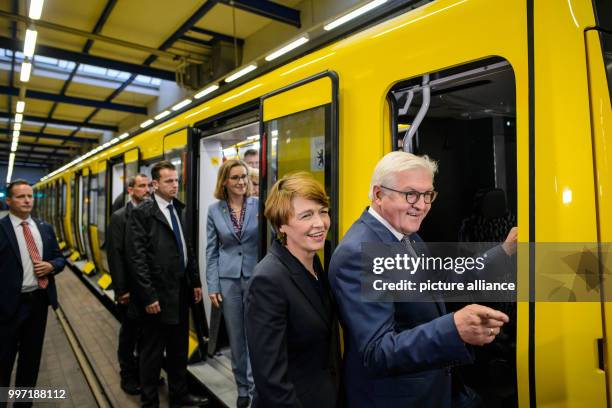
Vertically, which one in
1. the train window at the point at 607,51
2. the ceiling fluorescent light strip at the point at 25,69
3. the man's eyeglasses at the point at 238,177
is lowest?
the man's eyeglasses at the point at 238,177

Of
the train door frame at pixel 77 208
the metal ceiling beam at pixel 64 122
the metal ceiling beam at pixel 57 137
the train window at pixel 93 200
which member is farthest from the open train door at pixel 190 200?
the metal ceiling beam at pixel 57 137

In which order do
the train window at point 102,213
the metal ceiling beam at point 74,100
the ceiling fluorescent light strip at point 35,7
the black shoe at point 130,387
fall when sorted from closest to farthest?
the black shoe at point 130,387 < the ceiling fluorescent light strip at point 35,7 < the train window at point 102,213 < the metal ceiling beam at point 74,100

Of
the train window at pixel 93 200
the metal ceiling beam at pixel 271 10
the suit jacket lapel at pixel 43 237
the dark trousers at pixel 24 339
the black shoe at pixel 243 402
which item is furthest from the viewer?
the train window at pixel 93 200

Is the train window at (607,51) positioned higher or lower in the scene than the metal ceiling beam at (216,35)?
lower

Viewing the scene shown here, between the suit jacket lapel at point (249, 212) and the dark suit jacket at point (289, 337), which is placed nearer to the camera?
the dark suit jacket at point (289, 337)

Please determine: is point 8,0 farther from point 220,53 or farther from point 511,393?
point 511,393

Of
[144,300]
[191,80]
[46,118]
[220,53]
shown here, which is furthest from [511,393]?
[46,118]

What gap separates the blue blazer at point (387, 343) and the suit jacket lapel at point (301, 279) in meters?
0.09

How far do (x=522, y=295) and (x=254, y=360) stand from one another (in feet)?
2.88

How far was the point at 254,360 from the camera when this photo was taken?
4.34ft

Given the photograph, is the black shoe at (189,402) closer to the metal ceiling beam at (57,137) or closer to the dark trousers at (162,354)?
the dark trousers at (162,354)


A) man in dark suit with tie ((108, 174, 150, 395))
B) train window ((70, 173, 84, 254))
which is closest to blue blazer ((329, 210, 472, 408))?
man in dark suit with tie ((108, 174, 150, 395))

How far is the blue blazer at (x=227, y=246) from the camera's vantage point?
290 centimetres

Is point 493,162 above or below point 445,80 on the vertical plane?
below
